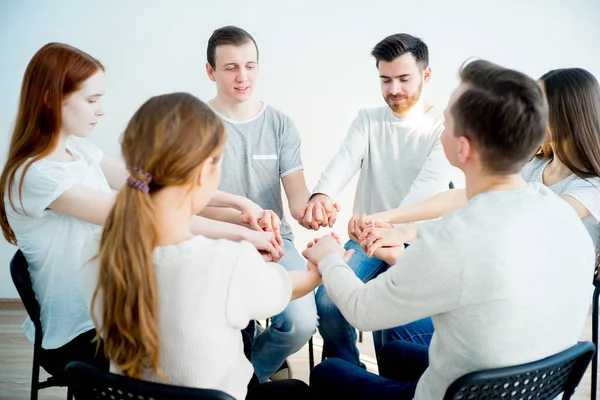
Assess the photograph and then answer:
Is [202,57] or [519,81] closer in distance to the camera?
[519,81]

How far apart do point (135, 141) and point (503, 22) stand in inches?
115

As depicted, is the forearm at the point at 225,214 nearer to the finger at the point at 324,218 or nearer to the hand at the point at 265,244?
Answer: the finger at the point at 324,218

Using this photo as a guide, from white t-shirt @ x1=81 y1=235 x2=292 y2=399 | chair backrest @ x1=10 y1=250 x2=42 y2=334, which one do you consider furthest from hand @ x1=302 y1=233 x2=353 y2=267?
A: chair backrest @ x1=10 y1=250 x2=42 y2=334

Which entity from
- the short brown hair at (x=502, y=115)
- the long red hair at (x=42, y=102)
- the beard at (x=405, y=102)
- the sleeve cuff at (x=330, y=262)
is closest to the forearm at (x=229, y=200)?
the long red hair at (x=42, y=102)

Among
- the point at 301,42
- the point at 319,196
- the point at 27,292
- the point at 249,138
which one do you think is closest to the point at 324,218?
the point at 319,196

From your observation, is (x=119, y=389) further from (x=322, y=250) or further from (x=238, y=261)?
(x=322, y=250)

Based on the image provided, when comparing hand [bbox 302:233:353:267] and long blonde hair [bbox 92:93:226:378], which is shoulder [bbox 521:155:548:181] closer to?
hand [bbox 302:233:353:267]

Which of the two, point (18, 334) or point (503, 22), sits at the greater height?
point (503, 22)

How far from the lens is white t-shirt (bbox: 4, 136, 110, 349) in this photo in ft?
5.41

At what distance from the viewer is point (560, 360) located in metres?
1.07

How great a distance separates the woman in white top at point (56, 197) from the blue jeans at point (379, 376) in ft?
1.37

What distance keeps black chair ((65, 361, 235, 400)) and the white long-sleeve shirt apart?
1.53 m

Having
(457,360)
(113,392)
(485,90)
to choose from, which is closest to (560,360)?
(457,360)

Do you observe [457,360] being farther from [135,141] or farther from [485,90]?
[135,141]
